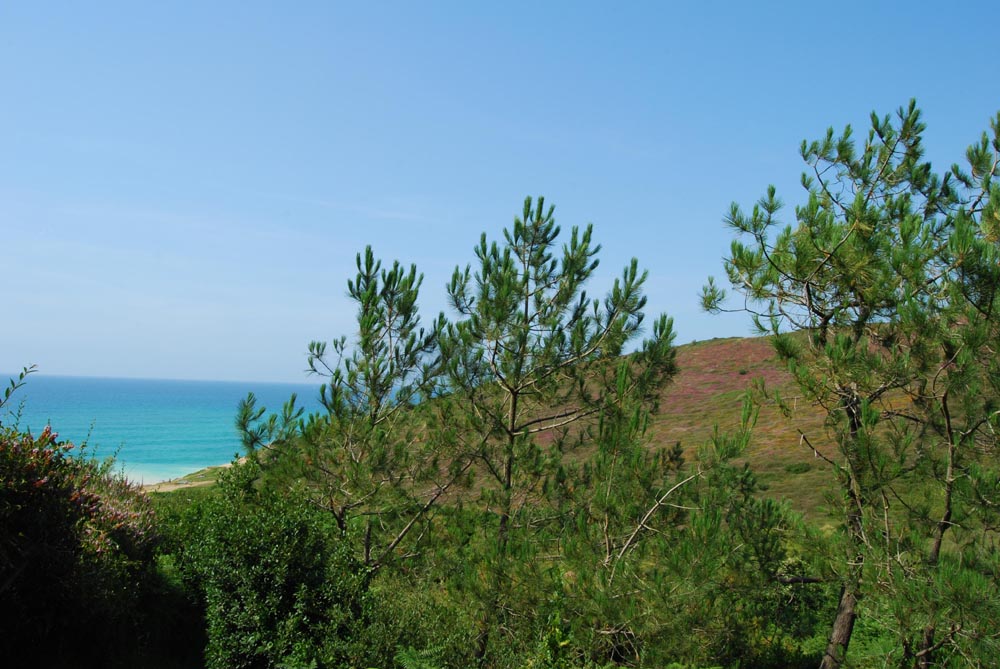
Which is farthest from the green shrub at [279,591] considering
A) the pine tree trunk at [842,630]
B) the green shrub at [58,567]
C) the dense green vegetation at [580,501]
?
the pine tree trunk at [842,630]

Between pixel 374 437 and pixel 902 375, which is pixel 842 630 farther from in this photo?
pixel 374 437

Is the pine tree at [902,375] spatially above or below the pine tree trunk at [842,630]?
above

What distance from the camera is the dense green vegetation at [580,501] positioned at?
6125mm

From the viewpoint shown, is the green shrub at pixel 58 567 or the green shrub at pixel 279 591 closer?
the green shrub at pixel 58 567

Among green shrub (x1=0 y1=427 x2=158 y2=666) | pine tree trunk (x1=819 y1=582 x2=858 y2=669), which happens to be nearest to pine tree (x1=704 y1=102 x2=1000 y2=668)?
pine tree trunk (x1=819 y1=582 x2=858 y2=669)

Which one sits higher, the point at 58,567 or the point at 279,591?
the point at 58,567

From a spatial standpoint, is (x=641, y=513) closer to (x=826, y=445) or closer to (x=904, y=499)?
(x=904, y=499)

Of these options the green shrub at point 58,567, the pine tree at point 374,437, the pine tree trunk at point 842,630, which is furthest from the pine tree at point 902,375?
the green shrub at point 58,567

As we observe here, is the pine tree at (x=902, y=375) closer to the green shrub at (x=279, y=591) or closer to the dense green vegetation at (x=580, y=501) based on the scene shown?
the dense green vegetation at (x=580, y=501)

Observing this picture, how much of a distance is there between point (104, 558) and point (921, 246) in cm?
924

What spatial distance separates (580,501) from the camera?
26.8 feet

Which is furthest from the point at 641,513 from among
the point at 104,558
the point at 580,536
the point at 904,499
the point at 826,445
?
the point at 826,445

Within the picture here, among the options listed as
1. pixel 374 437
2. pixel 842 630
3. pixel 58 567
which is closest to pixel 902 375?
pixel 842 630

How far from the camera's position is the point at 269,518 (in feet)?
26.2
